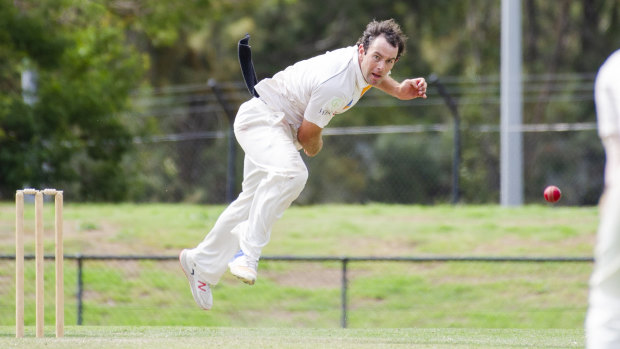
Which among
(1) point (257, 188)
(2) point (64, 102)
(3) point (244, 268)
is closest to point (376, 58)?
(1) point (257, 188)

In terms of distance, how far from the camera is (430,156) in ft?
94.6

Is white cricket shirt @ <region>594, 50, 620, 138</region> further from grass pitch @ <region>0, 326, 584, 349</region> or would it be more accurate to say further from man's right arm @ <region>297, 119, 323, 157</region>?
man's right arm @ <region>297, 119, 323, 157</region>

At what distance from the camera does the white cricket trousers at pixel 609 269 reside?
3844mm

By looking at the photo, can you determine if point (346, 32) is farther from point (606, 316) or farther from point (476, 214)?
point (606, 316)

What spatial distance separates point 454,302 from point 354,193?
62.9ft

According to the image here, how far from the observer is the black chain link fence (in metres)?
11.7

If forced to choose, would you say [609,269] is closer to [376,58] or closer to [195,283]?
[376,58]

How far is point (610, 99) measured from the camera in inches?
156

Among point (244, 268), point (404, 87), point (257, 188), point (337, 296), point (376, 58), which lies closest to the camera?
point (244, 268)

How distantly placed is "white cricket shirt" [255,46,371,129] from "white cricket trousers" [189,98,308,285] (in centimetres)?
11

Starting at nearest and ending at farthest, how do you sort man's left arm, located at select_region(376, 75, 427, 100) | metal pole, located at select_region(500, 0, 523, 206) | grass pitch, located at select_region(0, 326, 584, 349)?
grass pitch, located at select_region(0, 326, 584, 349), man's left arm, located at select_region(376, 75, 427, 100), metal pole, located at select_region(500, 0, 523, 206)

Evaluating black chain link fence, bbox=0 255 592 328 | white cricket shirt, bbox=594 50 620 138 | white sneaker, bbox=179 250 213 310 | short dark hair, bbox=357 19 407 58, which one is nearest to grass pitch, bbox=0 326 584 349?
white sneaker, bbox=179 250 213 310

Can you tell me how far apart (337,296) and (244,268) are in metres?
5.79

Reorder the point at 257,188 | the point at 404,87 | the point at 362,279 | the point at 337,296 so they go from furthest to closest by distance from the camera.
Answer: the point at 362,279 → the point at 337,296 → the point at 404,87 → the point at 257,188
